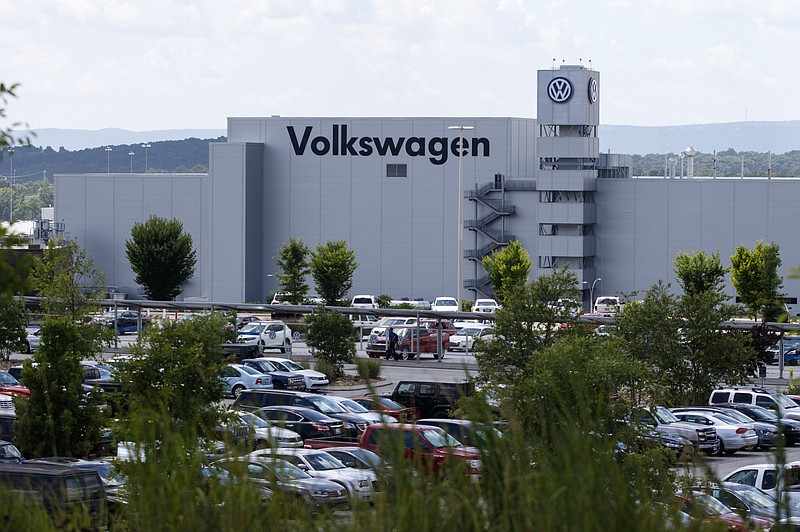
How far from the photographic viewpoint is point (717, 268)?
66.5m

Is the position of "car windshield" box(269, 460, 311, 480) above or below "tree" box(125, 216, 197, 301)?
below

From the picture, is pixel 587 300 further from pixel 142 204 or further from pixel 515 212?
pixel 142 204

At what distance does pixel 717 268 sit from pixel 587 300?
48.6 feet

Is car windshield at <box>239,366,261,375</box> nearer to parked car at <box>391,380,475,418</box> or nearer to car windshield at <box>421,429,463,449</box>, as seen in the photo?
parked car at <box>391,380,475,418</box>

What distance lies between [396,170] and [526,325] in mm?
56988

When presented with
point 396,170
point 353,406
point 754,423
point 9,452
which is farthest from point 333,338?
point 396,170

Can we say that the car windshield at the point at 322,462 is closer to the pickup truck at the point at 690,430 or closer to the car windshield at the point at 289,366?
the pickup truck at the point at 690,430

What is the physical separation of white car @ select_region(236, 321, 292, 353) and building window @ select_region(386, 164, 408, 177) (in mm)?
32852

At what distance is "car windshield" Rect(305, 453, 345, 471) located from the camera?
792 inches

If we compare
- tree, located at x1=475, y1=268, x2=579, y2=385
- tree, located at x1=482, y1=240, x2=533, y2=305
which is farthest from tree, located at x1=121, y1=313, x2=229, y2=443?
tree, located at x1=482, y1=240, x2=533, y2=305

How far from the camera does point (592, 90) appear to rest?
256 feet

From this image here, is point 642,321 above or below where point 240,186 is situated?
below

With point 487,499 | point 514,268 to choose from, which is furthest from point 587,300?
point 487,499

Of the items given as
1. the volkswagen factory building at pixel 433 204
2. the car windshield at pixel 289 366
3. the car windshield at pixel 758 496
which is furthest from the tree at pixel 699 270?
the car windshield at pixel 758 496
